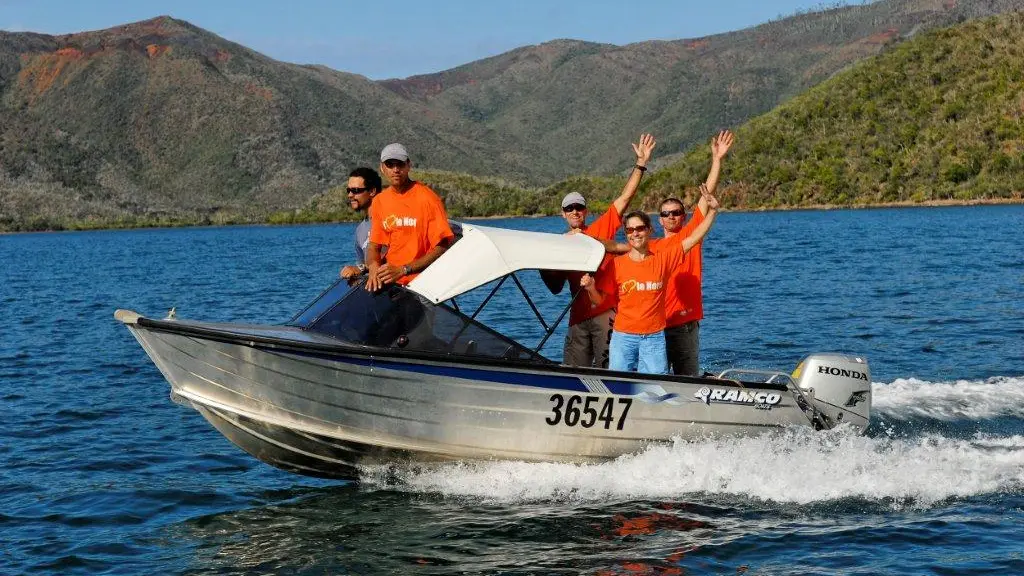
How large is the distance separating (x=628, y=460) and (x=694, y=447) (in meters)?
0.59

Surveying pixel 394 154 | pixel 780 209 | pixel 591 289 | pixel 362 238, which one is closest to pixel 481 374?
pixel 591 289

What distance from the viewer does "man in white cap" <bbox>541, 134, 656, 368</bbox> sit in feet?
32.5

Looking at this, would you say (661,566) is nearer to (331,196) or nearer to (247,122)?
(331,196)

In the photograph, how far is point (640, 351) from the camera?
9.66m

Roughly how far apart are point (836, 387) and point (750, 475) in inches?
57.0

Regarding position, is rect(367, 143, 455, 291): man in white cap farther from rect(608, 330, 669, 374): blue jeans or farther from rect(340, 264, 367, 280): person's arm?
rect(608, 330, 669, 374): blue jeans

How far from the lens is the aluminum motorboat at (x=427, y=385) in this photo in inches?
360

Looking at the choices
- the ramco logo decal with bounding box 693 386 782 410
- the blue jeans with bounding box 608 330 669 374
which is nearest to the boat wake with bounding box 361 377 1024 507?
the ramco logo decal with bounding box 693 386 782 410

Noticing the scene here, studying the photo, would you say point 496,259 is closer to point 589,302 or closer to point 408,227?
point 408,227

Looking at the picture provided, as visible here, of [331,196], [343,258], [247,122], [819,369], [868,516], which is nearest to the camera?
[868,516]

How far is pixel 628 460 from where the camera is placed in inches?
386

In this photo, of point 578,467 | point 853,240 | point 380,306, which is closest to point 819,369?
point 578,467

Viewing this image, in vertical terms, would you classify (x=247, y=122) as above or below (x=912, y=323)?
above

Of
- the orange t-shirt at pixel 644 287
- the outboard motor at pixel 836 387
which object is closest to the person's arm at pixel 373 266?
the orange t-shirt at pixel 644 287
